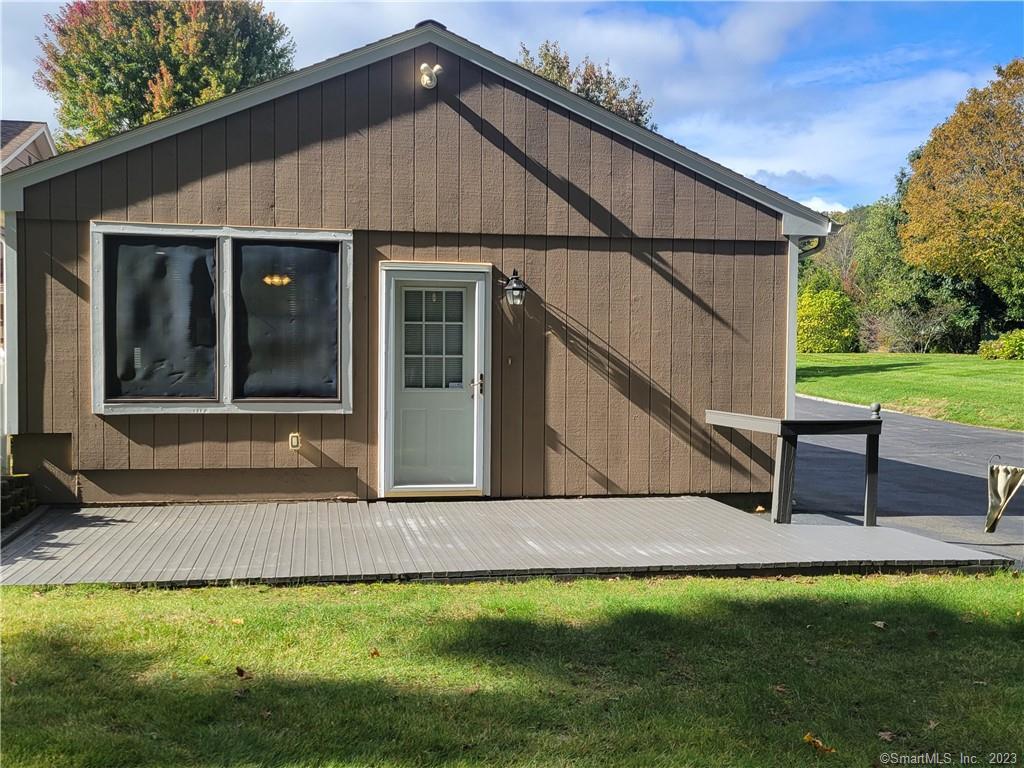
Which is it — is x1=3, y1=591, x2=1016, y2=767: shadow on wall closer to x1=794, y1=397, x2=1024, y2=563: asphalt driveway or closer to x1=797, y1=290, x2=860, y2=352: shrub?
x1=794, y1=397, x2=1024, y2=563: asphalt driveway

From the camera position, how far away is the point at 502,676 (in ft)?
11.7

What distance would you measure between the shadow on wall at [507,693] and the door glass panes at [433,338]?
357 cm

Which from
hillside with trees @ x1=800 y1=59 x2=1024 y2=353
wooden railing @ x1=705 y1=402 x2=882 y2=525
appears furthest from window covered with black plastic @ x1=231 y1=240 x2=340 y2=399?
hillside with trees @ x1=800 y1=59 x2=1024 y2=353

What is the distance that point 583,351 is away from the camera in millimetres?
7887

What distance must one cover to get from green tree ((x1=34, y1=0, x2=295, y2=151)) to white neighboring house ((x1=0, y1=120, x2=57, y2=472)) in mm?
13325

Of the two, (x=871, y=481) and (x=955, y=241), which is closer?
(x=871, y=481)

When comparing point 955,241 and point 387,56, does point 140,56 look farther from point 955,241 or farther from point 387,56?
point 955,241

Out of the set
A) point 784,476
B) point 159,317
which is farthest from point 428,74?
point 784,476

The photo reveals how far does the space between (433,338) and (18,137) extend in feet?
23.2

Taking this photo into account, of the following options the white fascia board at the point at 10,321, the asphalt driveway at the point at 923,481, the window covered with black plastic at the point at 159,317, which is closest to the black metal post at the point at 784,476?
the asphalt driveway at the point at 923,481

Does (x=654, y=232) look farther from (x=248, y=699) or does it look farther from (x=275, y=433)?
(x=248, y=699)

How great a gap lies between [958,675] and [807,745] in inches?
47.1

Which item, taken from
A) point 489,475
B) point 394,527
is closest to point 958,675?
point 394,527

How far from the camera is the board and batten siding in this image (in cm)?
707
